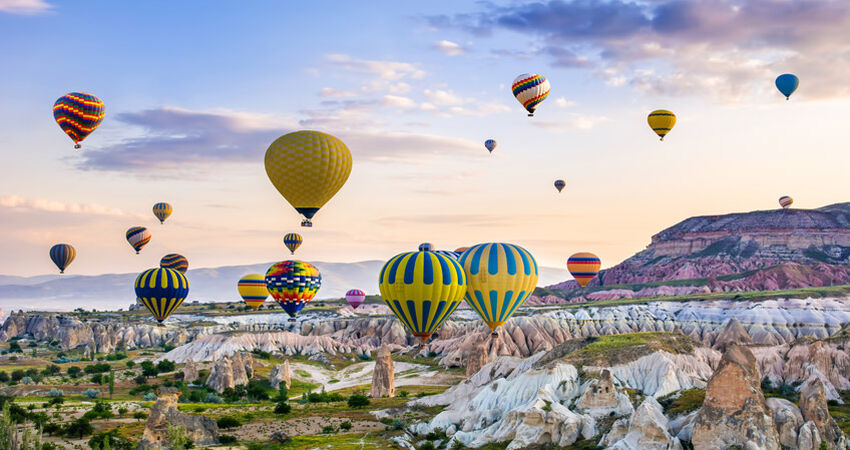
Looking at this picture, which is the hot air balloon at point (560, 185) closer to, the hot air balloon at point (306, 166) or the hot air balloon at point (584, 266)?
the hot air balloon at point (584, 266)

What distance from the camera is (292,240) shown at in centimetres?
15812

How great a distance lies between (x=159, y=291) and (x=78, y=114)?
25607 millimetres

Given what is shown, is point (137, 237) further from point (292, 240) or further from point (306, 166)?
point (306, 166)

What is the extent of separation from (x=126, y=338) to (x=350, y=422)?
389ft

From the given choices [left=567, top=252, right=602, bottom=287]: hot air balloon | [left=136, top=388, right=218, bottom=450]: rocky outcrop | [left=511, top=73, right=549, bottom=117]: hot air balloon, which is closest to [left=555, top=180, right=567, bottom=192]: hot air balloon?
[left=567, top=252, right=602, bottom=287]: hot air balloon

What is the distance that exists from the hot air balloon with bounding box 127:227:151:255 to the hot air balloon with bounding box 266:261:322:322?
52631 mm

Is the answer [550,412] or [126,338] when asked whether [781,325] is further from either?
[126,338]

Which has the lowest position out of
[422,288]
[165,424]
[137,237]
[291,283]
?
[165,424]

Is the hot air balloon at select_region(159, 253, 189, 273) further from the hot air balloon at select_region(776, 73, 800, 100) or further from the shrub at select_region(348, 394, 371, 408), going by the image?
the hot air balloon at select_region(776, 73, 800, 100)

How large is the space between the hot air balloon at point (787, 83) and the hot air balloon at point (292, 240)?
97.1m

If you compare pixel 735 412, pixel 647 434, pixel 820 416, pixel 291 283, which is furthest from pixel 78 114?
pixel 820 416

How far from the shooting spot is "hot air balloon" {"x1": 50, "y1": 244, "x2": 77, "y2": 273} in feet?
454

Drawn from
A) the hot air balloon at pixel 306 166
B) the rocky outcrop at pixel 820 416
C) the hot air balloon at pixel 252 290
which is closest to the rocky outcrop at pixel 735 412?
the rocky outcrop at pixel 820 416

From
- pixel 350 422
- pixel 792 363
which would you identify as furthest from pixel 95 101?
pixel 792 363
